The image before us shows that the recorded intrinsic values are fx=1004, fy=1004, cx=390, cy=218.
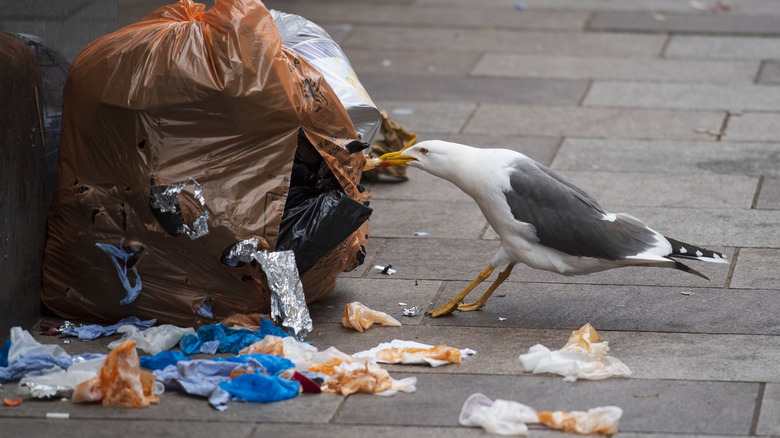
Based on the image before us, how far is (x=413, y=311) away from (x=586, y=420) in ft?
4.51

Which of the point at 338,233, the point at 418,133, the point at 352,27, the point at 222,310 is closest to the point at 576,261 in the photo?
the point at 338,233

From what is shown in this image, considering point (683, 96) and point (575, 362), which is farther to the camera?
point (683, 96)

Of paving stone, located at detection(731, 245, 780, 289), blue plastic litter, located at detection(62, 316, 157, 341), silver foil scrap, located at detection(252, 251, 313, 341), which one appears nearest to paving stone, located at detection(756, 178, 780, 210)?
paving stone, located at detection(731, 245, 780, 289)

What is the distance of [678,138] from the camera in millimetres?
7777

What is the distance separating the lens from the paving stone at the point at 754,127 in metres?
7.75

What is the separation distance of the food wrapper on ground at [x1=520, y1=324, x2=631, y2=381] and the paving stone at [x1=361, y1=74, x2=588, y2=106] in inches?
191

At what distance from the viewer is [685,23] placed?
1166cm

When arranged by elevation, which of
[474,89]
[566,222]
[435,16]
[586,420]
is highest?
[566,222]

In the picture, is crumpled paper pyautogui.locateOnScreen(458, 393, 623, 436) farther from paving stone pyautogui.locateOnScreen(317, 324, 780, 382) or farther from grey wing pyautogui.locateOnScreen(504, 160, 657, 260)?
grey wing pyautogui.locateOnScreen(504, 160, 657, 260)

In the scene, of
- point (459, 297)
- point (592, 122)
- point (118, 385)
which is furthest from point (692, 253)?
point (592, 122)

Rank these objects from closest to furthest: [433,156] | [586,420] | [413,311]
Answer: [586,420] < [433,156] < [413,311]

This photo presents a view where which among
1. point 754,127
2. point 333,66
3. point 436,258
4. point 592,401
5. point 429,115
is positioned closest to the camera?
point 592,401


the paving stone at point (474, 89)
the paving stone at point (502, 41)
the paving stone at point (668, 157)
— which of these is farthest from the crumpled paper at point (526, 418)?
the paving stone at point (502, 41)

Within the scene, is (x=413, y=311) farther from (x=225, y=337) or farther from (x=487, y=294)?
(x=225, y=337)
